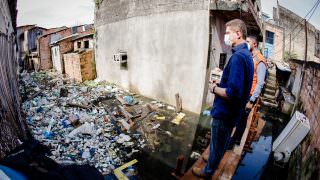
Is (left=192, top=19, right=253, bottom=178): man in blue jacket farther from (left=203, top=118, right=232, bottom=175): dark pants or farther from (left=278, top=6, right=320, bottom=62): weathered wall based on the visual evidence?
(left=278, top=6, right=320, bottom=62): weathered wall

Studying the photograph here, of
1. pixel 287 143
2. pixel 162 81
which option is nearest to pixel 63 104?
pixel 162 81

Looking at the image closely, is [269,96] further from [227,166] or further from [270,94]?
[227,166]

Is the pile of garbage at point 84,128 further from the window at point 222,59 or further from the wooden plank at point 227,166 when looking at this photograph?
the window at point 222,59

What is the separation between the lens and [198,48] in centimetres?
729

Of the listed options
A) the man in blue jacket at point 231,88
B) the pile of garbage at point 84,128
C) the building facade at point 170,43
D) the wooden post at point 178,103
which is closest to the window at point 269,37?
the building facade at point 170,43

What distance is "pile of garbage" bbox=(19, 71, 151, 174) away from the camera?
468cm

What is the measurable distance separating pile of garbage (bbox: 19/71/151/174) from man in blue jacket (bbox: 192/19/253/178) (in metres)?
2.57

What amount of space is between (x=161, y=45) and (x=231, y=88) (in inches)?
261

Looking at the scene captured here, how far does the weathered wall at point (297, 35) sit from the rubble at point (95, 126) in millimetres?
16629

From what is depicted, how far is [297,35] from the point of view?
62.7ft

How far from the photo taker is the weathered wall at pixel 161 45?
735 cm

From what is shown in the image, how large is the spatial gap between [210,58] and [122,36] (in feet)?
17.0

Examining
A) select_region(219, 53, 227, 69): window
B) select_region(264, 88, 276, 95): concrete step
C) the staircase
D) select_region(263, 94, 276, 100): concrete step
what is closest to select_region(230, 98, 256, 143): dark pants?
select_region(219, 53, 227, 69): window

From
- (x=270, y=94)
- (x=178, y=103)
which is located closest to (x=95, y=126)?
(x=178, y=103)
